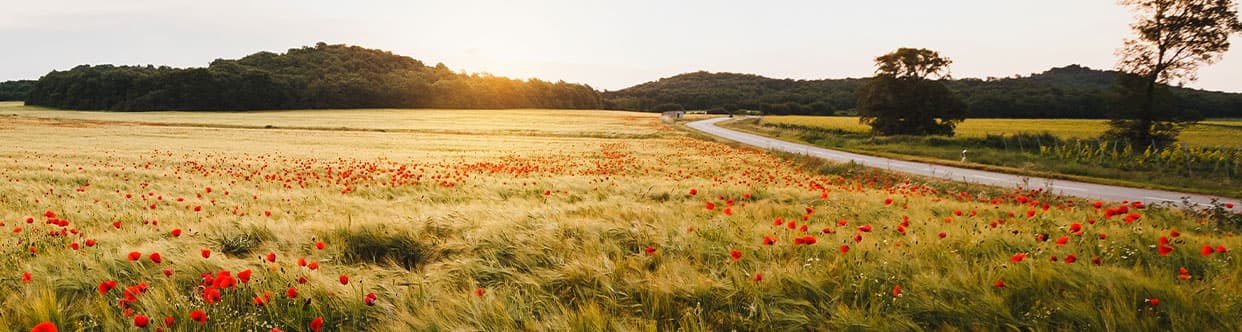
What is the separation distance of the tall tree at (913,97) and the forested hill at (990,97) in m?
9.02

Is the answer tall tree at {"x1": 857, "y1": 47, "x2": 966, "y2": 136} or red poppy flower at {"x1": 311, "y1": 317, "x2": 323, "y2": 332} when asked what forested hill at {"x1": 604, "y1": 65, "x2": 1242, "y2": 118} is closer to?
tall tree at {"x1": 857, "y1": 47, "x2": 966, "y2": 136}

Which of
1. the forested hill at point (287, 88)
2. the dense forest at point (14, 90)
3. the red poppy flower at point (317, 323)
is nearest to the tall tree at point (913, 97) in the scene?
the red poppy flower at point (317, 323)

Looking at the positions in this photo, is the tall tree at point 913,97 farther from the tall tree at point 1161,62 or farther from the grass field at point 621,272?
the grass field at point 621,272

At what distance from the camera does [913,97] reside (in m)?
43.1

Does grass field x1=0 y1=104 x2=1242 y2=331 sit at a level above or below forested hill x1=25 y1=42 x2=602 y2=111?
below

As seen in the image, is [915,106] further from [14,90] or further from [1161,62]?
[14,90]

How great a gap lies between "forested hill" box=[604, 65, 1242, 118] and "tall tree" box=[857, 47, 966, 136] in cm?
902

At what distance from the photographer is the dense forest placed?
122m

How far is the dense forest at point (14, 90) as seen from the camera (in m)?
122

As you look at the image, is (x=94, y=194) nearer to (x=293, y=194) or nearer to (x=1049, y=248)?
(x=293, y=194)

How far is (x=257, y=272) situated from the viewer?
3541 mm

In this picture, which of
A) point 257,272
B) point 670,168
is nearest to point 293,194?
point 257,272

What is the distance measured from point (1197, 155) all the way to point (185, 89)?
425 feet

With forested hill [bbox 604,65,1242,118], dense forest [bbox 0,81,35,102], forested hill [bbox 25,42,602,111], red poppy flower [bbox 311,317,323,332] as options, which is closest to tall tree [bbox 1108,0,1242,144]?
forested hill [bbox 604,65,1242,118]
